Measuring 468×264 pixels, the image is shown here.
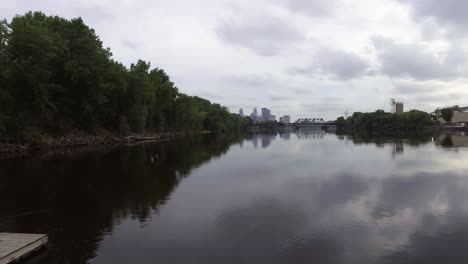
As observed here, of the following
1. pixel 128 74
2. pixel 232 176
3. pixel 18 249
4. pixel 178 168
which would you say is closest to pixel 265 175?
pixel 232 176

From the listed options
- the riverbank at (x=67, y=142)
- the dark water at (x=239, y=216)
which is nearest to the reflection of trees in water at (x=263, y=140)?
the riverbank at (x=67, y=142)

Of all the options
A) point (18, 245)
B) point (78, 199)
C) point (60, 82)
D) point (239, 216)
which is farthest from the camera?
point (60, 82)

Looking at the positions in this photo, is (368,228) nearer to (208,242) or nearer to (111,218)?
(208,242)

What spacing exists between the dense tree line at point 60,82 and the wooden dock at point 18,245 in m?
42.8

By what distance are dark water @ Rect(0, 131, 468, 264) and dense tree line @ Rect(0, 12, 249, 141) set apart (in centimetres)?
2634

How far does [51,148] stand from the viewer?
56.0 m

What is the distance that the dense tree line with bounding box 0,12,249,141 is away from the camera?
47.7m

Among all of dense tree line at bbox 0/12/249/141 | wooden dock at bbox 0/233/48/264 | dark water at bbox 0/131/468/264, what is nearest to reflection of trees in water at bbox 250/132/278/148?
dense tree line at bbox 0/12/249/141

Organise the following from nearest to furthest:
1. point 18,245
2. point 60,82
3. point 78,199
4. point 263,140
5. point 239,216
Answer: point 18,245, point 239,216, point 78,199, point 60,82, point 263,140

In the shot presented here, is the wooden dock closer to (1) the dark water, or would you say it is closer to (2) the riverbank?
(1) the dark water

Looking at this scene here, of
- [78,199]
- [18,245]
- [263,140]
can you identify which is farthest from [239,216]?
[263,140]

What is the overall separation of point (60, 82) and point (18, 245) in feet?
192

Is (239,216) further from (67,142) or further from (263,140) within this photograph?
(263,140)

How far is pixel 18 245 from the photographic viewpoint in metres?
10.8
